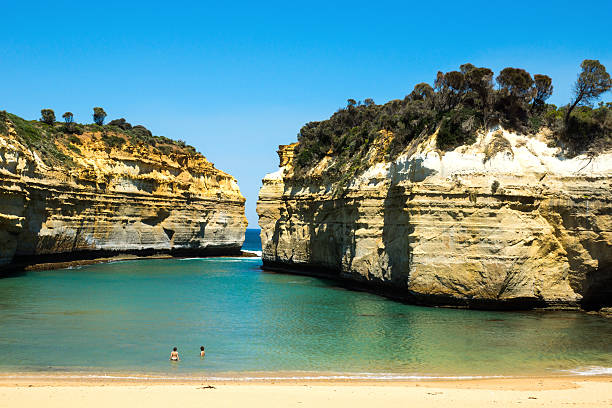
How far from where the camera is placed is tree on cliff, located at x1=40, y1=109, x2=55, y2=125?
195 ft

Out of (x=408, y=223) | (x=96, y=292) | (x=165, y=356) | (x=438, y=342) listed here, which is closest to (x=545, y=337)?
(x=438, y=342)

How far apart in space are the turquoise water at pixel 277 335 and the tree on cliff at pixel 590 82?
31.2 feet

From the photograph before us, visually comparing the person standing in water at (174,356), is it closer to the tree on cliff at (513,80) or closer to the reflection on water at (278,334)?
the reflection on water at (278,334)

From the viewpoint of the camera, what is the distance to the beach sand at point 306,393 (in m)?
10.7

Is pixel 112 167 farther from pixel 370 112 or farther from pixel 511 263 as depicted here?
pixel 511 263

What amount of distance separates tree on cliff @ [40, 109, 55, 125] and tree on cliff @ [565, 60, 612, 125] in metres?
55.2

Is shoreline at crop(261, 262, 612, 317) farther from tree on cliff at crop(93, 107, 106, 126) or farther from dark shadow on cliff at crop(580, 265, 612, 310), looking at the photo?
tree on cliff at crop(93, 107, 106, 126)

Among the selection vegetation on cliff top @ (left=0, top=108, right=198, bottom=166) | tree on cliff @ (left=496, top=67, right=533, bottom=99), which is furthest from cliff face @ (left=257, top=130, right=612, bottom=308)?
vegetation on cliff top @ (left=0, top=108, right=198, bottom=166)

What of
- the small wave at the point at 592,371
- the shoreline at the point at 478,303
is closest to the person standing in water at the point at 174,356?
the small wave at the point at 592,371

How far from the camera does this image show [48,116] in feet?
195

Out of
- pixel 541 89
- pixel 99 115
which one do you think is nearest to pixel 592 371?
pixel 541 89

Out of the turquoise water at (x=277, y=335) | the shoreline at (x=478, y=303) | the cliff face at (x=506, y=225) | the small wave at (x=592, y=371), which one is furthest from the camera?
the shoreline at (x=478, y=303)

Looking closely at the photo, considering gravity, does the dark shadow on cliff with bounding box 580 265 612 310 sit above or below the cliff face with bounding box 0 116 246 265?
below

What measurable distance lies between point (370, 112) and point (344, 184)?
10463 millimetres
